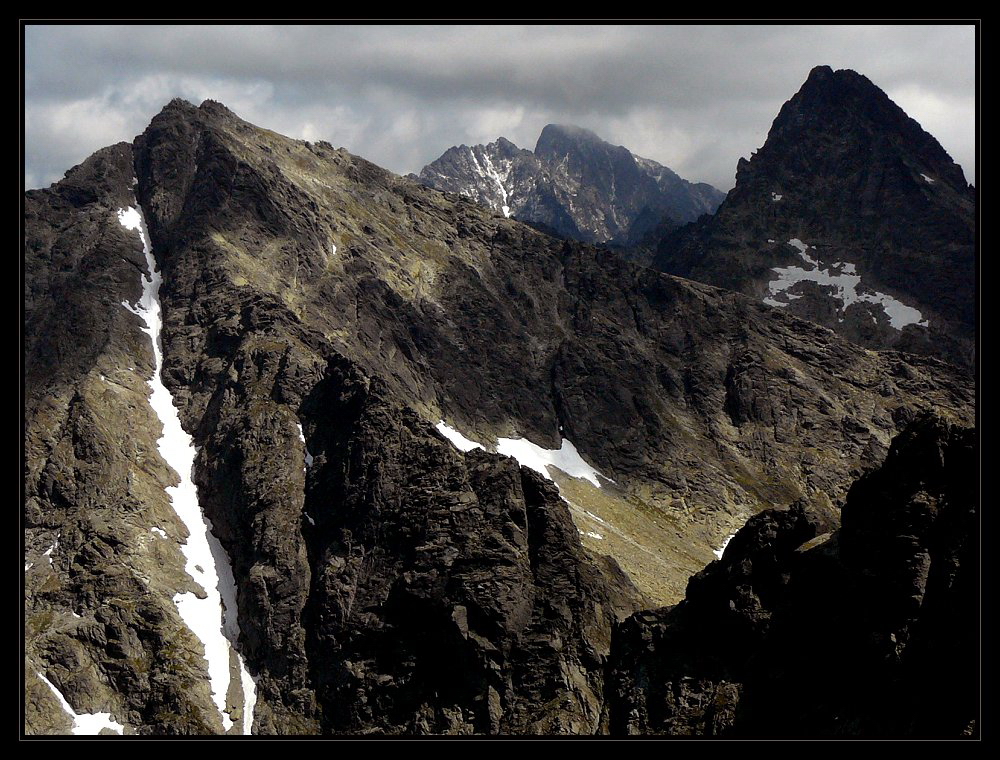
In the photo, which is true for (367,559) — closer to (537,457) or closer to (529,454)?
(529,454)

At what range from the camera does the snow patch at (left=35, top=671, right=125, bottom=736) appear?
10225cm

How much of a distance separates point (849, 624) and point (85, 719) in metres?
79.4

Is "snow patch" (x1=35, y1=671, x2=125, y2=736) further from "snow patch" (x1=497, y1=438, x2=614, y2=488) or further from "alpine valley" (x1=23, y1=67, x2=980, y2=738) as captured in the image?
"snow patch" (x1=497, y1=438, x2=614, y2=488)

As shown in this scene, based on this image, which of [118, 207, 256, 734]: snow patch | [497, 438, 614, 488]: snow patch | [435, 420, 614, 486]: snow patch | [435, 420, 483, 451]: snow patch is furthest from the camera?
[497, 438, 614, 488]: snow patch

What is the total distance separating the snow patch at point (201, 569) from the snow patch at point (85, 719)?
11.1 m

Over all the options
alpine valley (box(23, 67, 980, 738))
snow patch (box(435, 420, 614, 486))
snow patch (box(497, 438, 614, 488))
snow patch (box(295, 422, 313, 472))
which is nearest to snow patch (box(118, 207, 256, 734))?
alpine valley (box(23, 67, 980, 738))

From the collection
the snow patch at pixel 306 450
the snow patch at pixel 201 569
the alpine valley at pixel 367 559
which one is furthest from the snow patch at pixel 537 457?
the snow patch at pixel 201 569

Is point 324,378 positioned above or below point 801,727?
above

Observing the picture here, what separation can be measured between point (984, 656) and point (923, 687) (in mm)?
14332

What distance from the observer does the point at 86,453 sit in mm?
134250

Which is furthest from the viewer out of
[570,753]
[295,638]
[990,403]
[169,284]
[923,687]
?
[169,284]

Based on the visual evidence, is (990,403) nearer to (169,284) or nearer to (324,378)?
(324,378)

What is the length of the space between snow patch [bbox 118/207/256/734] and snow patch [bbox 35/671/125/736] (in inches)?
438
